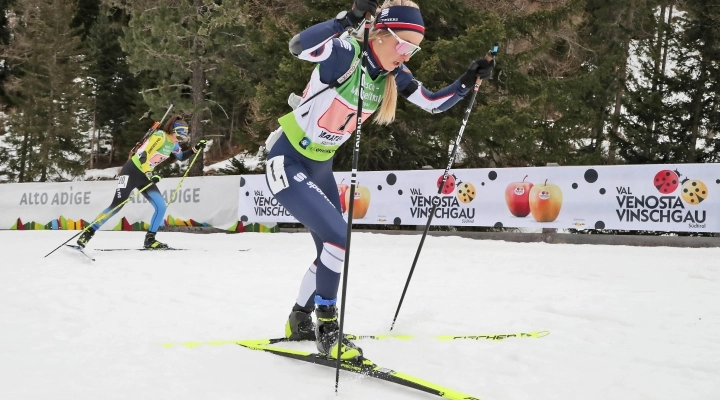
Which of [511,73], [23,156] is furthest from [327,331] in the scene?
[23,156]

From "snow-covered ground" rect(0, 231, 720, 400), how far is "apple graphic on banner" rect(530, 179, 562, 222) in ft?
5.05

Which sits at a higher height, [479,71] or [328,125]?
[479,71]

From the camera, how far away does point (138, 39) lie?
17.3 metres

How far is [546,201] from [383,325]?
19.5 feet

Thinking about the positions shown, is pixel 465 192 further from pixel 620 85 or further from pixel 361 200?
pixel 620 85

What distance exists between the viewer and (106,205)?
14547mm

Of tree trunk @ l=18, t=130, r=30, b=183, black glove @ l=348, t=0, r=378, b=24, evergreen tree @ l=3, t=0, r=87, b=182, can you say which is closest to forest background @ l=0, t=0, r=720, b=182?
black glove @ l=348, t=0, r=378, b=24

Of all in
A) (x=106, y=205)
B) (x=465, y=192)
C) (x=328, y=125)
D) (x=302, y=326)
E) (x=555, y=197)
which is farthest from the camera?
(x=106, y=205)

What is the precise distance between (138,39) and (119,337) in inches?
623

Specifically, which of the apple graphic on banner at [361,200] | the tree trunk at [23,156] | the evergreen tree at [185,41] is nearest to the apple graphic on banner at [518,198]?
the apple graphic on banner at [361,200]

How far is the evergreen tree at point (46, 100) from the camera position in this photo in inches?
1096

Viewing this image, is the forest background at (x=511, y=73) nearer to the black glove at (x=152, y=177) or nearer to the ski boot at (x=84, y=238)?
the black glove at (x=152, y=177)

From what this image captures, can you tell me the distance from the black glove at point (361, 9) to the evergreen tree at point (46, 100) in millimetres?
28511

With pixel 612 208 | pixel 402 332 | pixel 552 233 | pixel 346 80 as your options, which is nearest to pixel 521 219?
pixel 552 233
